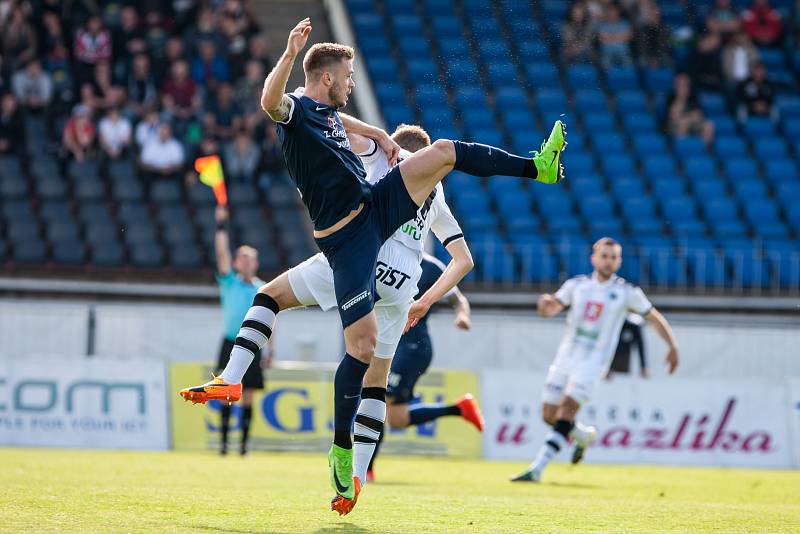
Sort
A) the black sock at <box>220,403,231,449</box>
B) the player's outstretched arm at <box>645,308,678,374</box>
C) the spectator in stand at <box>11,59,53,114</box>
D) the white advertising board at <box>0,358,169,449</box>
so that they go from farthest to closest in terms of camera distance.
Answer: the spectator in stand at <box>11,59,53,114</box>
the white advertising board at <box>0,358,169,449</box>
the black sock at <box>220,403,231,449</box>
the player's outstretched arm at <box>645,308,678,374</box>

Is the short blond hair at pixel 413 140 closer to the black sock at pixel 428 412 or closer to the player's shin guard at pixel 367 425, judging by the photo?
the player's shin guard at pixel 367 425

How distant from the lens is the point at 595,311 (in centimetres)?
1302

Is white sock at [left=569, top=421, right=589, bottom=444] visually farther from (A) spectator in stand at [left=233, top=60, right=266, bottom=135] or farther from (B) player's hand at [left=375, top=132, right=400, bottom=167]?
(A) spectator in stand at [left=233, top=60, right=266, bottom=135]

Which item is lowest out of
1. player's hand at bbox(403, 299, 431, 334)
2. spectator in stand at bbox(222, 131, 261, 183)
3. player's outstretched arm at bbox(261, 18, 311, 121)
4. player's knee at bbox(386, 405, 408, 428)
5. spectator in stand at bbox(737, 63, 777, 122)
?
player's knee at bbox(386, 405, 408, 428)

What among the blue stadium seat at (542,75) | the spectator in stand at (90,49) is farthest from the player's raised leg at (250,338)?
the blue stadium seat at (542,75)

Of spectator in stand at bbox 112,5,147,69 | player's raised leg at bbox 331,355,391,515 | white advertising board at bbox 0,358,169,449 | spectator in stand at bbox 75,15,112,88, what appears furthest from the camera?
spectator in stand at bbox 112,5,147,69

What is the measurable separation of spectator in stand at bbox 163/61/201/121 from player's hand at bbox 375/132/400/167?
44.7 feet

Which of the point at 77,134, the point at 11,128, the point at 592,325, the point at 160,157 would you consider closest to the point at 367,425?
the point at 592,325

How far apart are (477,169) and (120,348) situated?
11.0 m

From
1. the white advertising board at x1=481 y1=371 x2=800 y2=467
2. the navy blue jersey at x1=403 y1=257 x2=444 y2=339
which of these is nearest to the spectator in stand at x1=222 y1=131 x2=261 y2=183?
the white advertising board at x1=481 y1=371 x2=800 y2=467

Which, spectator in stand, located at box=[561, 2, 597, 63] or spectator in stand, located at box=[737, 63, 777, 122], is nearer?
spectator in stand, located at box=[737, 63, 777, 122]

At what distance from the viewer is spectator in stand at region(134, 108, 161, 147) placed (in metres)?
21.0

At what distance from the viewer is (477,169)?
24.9 ft

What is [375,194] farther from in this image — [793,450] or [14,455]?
[793,450]
